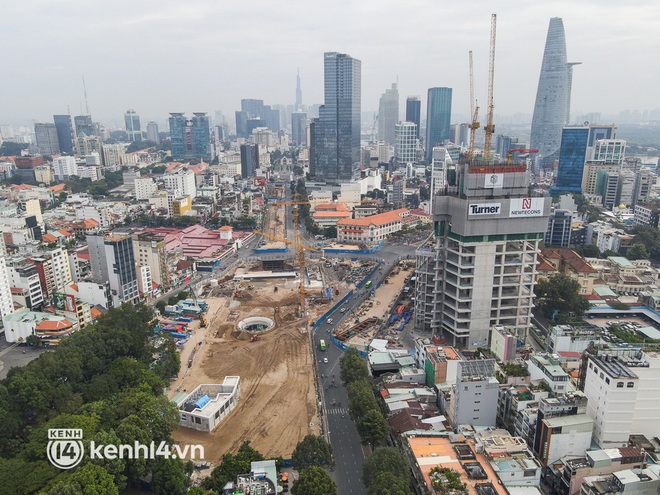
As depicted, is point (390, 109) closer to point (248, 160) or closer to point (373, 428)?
point (248, 160)

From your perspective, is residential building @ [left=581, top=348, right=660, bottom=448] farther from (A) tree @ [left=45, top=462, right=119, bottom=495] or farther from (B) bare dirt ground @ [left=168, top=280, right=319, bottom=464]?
(A) tree @ [left=45, top=462, right=119, bottom=495]

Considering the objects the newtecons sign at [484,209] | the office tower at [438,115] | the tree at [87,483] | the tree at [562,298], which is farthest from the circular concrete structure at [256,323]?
the office tower at [438,115]

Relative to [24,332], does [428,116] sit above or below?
above

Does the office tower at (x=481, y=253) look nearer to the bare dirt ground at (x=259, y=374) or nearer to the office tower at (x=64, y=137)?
the bare dirt ground at (x=259, y=374)

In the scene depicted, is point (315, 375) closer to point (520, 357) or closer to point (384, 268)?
point (520, 357)

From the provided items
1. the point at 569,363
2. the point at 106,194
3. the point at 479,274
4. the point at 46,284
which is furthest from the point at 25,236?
the point at 569,363

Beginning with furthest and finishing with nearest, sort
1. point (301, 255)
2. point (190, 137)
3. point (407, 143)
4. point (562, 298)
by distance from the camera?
point (190, 137) < point (407, 143) < point (301, 255) < point (562, 298)

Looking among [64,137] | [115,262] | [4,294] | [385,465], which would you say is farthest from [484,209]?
[64,137]
